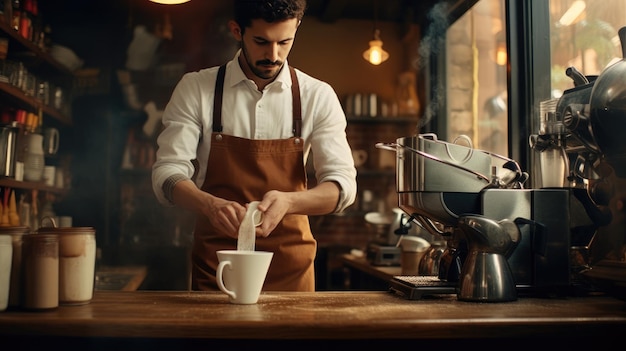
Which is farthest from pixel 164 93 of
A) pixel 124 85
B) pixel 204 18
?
pixel 204 18

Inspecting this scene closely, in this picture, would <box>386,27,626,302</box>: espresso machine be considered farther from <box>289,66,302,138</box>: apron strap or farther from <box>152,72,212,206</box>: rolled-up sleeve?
<box>152,72,212,206</box>: rolled-up sleeve

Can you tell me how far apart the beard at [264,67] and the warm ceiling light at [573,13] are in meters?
1.28

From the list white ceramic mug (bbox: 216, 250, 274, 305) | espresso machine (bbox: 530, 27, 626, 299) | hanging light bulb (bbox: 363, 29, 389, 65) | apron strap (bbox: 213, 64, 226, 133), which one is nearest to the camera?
white ceramic mug (bbox: 216, 250, 274, 305)

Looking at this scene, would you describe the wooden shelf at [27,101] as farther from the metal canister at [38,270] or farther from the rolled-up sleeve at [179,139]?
the metal canister at [38,270]

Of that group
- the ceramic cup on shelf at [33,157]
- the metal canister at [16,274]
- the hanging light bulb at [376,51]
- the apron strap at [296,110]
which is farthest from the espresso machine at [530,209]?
the hanging light bulb at [376,51]

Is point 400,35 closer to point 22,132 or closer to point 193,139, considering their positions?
point 22,132

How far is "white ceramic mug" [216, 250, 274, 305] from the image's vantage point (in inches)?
56.1

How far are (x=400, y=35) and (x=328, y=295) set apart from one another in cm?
395

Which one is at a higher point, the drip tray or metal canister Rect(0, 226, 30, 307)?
metal canister Rect(0, 226, 30, 307)

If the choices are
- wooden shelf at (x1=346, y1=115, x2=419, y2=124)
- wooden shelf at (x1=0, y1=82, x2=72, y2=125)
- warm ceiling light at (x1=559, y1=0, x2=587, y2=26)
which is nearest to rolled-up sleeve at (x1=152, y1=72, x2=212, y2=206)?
wooden shelf at (x1=0, y1=82, x2=72, y2=125)

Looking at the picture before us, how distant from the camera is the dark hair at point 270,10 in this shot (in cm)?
222

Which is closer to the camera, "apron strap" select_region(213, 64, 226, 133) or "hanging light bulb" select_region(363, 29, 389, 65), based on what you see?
"apron strap" select_region(213, 64, 226, 133)

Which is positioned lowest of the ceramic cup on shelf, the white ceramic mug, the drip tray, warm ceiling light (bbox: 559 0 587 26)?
the drip tray

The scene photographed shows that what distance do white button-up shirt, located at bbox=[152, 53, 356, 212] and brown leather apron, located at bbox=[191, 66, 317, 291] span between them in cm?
6
